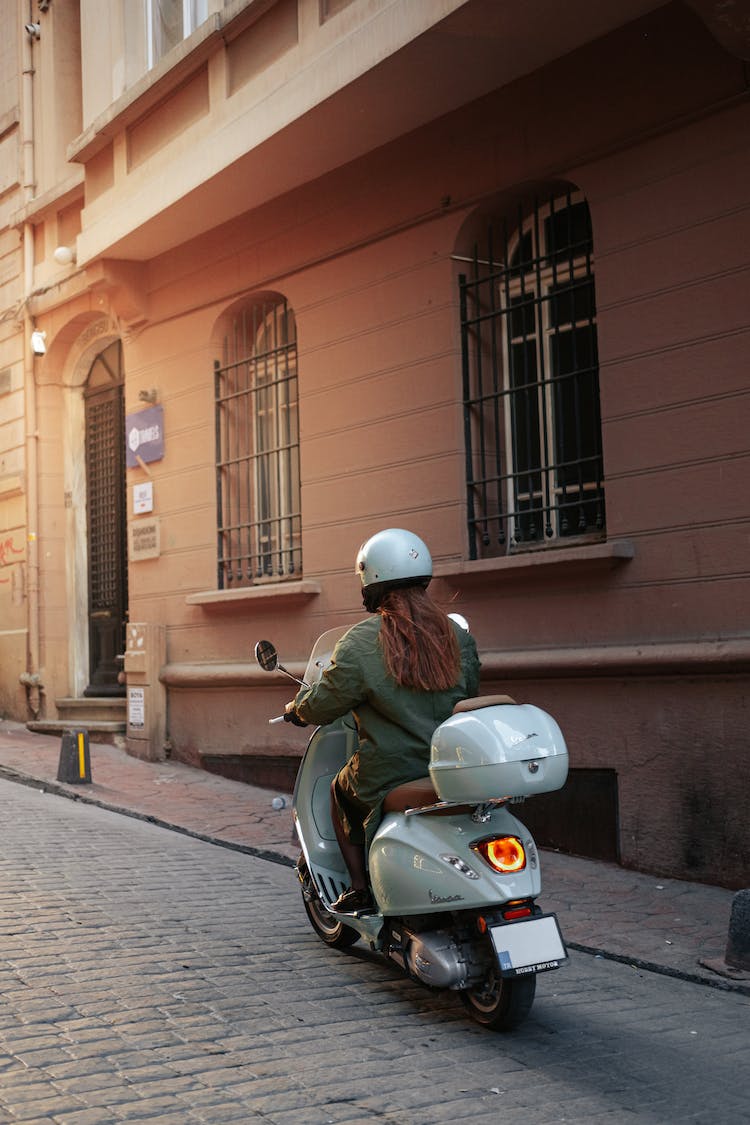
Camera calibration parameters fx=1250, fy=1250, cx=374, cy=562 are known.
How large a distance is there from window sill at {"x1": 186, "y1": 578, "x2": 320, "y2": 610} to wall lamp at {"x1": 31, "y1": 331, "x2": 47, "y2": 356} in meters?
4.09

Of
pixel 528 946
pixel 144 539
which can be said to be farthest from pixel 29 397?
pixel 528 946

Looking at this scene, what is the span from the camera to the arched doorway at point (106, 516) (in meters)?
13.0

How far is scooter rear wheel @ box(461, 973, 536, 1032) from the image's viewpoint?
4.28m

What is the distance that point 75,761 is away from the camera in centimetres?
973

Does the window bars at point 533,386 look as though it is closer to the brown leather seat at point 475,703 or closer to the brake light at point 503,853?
the brown leather seat at point 475,703

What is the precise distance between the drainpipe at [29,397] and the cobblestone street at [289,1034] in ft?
22.8

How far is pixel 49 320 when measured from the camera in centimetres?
1325

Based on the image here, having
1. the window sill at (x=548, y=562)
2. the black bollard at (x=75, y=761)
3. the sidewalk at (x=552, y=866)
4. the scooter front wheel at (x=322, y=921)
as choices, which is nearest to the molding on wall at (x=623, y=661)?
the window sill at (x=548, y=562)

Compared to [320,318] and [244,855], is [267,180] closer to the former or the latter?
[320,318]

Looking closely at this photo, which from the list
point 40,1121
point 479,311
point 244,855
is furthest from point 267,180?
point 40,1121

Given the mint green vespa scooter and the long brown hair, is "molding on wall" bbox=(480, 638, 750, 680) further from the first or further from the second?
the mint green vespa scooter

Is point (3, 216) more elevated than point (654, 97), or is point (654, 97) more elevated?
point (3, 216)

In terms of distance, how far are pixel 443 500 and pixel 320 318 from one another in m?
2.06

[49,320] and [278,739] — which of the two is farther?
[49,320]
